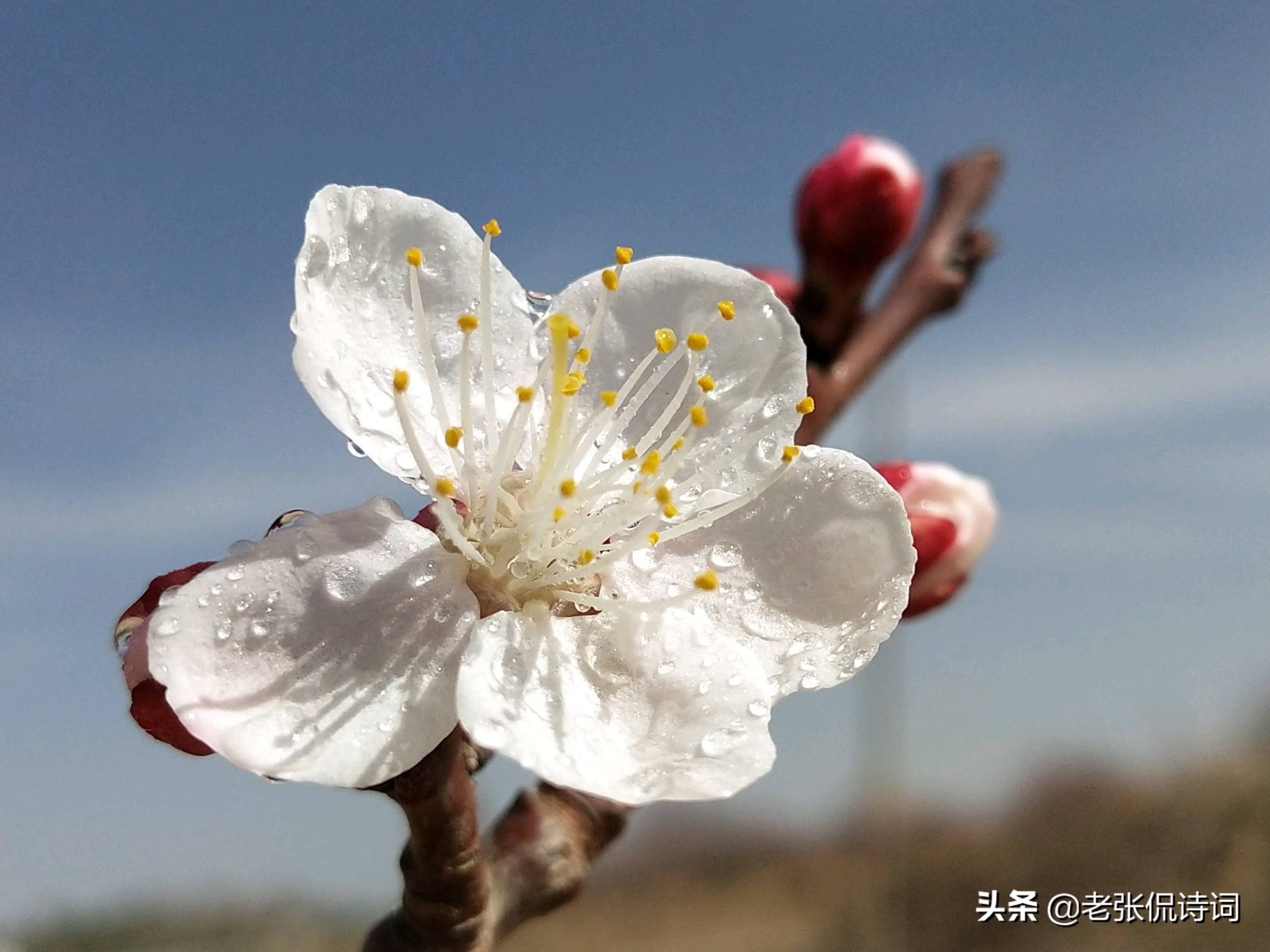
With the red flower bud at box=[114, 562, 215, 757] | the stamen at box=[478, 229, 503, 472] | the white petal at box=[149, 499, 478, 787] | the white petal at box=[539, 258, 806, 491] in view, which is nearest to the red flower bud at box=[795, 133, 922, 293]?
the white petal at box=[539, 258, 806, 491]

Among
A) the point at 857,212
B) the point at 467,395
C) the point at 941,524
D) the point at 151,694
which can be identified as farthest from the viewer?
the point at 857,212

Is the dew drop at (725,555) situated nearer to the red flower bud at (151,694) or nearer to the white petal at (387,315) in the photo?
the white petal at (387,315)

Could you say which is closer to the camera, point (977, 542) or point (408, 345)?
point (408, 345)

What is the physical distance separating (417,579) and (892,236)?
3.31 ft

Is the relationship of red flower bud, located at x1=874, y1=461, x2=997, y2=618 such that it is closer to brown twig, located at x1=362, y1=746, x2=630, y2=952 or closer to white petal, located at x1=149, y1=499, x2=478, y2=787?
brown twig, located at x1=362, y1=746, x2=630, y2=952

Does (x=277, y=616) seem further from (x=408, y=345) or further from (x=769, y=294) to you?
(x=769, y=294)

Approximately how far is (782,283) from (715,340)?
69cm

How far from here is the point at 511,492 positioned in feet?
2.61

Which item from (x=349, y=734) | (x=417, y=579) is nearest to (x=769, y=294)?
(x=417, y=579)

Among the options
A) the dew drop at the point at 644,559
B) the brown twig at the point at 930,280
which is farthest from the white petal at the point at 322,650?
the brown twig at the point at 930,280

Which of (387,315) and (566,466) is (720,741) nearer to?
(566,466)

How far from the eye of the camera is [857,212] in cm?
145

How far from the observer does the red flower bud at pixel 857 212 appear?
4.73ft

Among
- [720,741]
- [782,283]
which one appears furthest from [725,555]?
[782,283]
